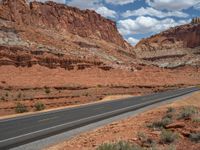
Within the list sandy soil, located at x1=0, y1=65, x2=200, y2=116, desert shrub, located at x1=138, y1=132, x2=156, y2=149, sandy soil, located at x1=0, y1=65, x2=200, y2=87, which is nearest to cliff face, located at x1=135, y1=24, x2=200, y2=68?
sandy soil, located at x1=0, y1=65, x2=200, y2=87

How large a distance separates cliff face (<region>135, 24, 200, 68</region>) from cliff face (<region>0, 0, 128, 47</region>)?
19.1 metres

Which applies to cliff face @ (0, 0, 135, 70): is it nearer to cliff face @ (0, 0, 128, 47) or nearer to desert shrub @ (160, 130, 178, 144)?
cliff face @ (0, 0, 128, 47)

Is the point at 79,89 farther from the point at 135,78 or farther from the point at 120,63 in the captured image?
the point at 120,63

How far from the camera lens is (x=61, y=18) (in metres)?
119

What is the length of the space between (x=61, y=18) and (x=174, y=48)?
72.8m

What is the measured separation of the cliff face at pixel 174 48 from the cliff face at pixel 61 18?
19053 mm

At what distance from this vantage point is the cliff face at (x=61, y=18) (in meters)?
92.9

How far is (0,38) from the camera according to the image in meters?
69.9

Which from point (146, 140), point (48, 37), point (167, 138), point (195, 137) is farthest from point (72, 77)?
point (195, 137)

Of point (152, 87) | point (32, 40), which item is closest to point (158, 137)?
point (152, 87)

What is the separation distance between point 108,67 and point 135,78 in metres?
6.44

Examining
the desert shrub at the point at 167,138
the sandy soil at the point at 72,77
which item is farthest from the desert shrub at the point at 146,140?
the sandy soil at the point at 72,77

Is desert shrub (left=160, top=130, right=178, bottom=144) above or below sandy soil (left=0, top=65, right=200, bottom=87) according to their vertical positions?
below

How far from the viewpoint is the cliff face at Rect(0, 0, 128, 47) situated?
92.9 meters
